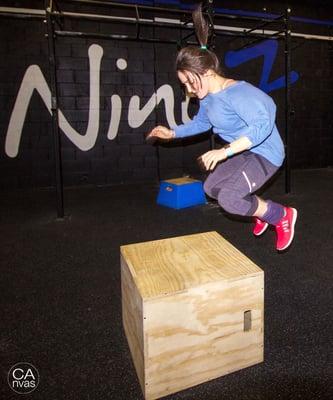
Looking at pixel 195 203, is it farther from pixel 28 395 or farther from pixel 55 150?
pixel 28 395

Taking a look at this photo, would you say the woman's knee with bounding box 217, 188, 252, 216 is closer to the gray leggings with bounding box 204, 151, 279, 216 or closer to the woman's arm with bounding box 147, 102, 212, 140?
the gray leggings with bounding box 204, 151, 279, 216

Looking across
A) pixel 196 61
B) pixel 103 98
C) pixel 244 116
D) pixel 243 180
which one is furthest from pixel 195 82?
pixel 103 98

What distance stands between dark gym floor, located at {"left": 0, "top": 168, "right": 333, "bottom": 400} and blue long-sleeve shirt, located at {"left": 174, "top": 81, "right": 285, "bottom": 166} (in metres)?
0.78

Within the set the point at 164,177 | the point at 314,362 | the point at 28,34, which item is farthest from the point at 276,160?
the point at 28,34

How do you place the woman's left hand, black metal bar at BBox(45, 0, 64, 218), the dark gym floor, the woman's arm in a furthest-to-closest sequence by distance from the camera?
black metal bar at BBox(45, 0, 64, 218) < the woman's arm < the woman's left hand < the dark gym floor

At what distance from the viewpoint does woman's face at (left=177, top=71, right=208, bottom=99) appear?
1766mm

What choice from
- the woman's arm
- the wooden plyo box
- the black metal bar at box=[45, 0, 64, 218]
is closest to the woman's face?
the woman's arm

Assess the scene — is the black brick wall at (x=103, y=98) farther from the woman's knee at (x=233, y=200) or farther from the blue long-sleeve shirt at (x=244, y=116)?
the woman's knee at (x=233, y=200)

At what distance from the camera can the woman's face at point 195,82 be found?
1766 mm

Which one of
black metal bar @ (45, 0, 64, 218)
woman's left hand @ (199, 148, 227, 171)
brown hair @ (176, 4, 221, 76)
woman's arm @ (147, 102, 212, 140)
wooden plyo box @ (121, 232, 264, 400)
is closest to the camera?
wooden plyo box @ (121, 232, 264, 400)

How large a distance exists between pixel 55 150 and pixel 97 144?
1998mm

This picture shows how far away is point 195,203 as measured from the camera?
13.0 ft

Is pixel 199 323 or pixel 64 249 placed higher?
pixel 199 323

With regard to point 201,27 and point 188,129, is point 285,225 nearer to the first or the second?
point 188,129
